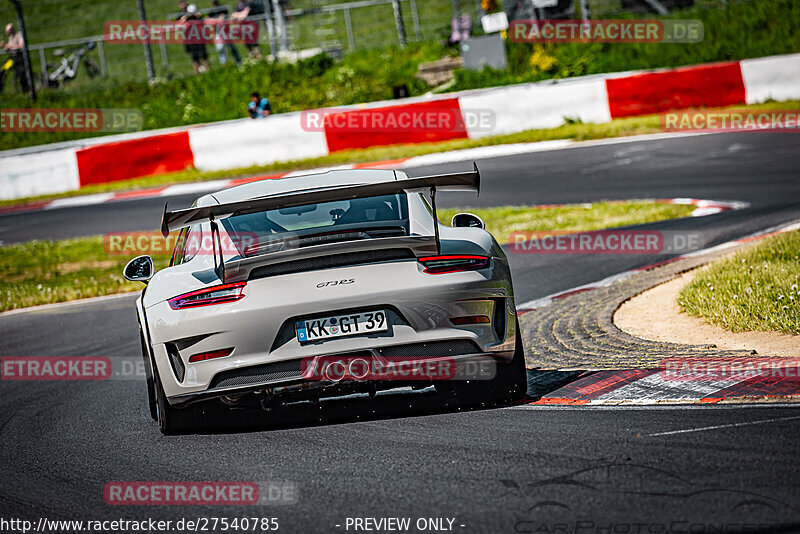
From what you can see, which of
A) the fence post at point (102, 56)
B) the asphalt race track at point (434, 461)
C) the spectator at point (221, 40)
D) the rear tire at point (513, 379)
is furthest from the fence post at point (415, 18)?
the rear tire at point (513, 379)

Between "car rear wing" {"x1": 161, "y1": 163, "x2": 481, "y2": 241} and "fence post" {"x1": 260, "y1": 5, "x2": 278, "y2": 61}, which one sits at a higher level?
"fence post" {"x1": 260, "y1": 5, "x2": 278, "y2": 61}

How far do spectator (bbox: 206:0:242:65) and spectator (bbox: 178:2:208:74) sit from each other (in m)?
0.36

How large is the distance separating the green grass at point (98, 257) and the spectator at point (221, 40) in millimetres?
11097

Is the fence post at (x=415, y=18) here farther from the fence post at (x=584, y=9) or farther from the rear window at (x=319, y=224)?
the rear window at (x=319, y=224)

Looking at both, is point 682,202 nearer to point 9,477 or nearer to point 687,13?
point 9,477

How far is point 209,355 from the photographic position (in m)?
5.67

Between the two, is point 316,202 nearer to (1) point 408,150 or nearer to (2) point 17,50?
(1) point 408,150

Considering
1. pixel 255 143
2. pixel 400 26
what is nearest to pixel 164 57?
pixel 400 26

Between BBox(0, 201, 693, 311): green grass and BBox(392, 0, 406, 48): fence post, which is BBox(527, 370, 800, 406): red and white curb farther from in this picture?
BBox(392, 0, 406, 48): fence post

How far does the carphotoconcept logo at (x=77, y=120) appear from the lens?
2717 centimetres

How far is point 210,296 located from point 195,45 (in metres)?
23.2

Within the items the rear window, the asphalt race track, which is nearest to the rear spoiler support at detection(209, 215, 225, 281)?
the rear window

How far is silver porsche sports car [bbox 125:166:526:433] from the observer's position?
559 cm

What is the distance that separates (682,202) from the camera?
1440 centimetres
